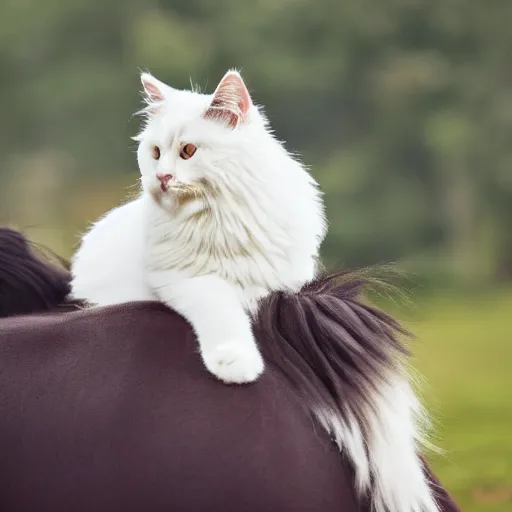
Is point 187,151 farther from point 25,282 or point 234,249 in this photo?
point 25,282

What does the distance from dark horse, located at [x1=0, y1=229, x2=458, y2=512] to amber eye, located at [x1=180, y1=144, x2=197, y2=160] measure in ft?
0.47

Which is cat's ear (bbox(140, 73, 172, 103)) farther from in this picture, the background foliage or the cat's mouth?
the background foliage

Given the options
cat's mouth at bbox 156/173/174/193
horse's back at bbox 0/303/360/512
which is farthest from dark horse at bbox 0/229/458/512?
cat's mouth at bbox 156/173/174/193

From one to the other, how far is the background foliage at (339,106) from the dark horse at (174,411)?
15.2 ft

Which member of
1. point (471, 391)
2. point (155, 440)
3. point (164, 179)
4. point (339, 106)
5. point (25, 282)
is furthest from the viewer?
point (339, 106)

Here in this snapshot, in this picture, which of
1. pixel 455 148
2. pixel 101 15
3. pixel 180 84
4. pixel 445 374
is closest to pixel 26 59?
pixel 101 15

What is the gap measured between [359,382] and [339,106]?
5.49 meters

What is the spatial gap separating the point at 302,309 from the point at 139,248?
0.65 ft

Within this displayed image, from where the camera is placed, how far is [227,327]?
39.4 inches

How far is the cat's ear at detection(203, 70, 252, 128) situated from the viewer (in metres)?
1.08

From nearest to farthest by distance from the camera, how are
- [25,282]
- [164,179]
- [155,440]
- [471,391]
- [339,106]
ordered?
[155,440], [164,179], [25,282], [471,391], [339,106]

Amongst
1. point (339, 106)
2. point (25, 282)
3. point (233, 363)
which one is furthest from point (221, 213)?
point (339, 106)

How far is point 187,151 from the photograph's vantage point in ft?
3.56

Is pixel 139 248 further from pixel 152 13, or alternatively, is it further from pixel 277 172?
pixel 152 13
